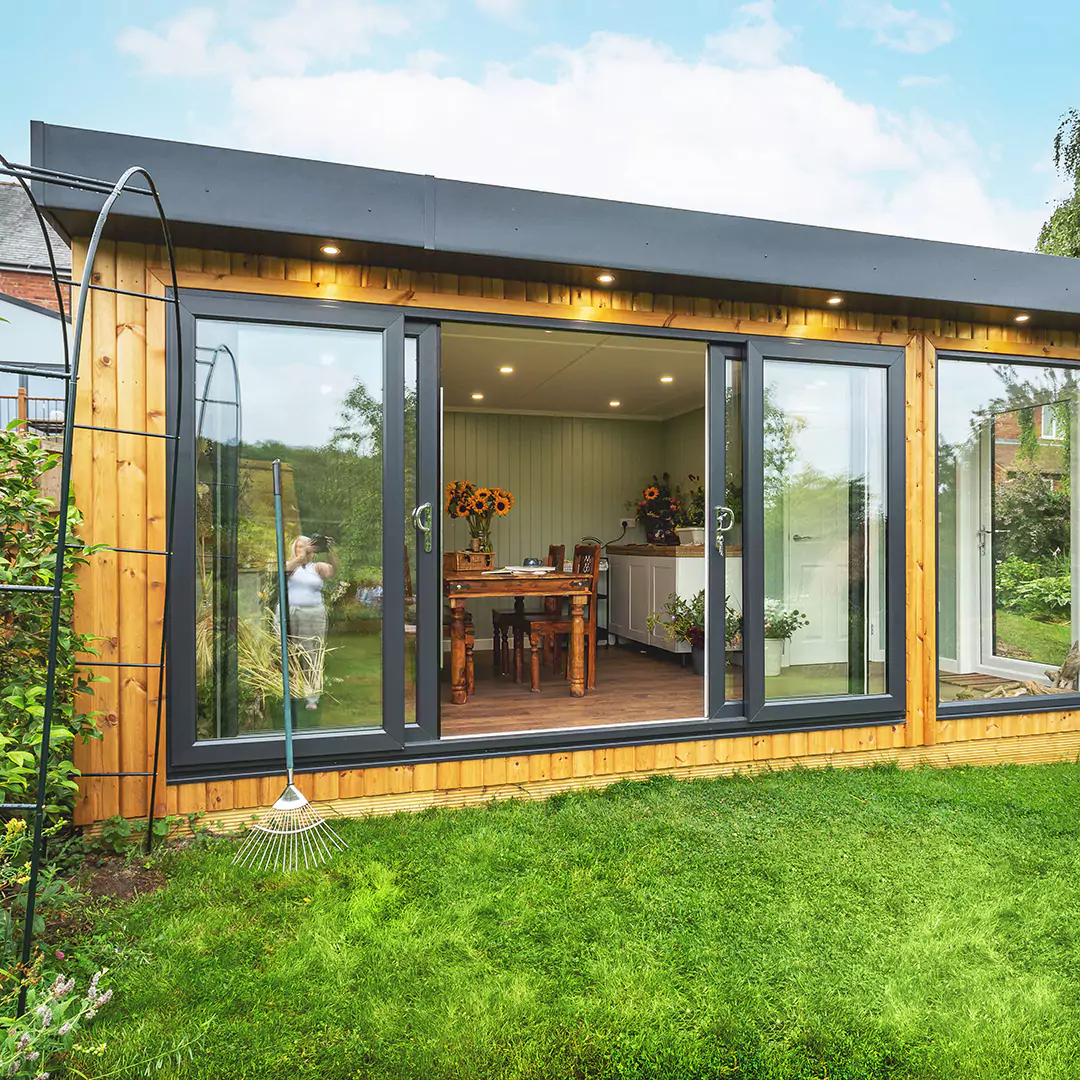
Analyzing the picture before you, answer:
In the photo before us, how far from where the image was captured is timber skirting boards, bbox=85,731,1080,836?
3240 mm

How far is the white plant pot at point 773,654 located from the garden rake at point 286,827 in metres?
2.29

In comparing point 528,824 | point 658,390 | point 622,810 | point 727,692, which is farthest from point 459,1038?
point 658,390

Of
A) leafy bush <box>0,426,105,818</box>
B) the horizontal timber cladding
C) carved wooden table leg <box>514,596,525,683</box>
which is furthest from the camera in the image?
carved wooden table leg <box>514,596,525,683</box>

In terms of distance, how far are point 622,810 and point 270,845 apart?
1517 mm

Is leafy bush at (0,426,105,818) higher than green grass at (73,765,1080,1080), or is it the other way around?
leafy bush at (0,426,105,818)

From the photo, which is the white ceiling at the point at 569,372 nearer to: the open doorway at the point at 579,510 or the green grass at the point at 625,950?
the open doorway at the point at 579,510

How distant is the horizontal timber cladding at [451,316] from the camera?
2.96m

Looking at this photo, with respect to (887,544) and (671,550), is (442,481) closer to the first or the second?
(887,544)

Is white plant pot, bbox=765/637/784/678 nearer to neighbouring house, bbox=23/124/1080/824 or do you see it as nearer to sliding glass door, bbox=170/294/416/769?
neighbouring house, bbox=23/124/1080/824

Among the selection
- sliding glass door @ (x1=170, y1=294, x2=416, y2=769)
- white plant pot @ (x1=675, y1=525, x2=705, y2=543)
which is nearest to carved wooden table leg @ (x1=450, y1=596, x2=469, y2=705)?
sliding glass door @ (x1=170, y1=294, x2=416, y2=769)

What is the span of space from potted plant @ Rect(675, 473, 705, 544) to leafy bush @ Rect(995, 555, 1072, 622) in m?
2.42

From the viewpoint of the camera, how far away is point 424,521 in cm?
333

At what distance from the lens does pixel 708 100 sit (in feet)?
47.0

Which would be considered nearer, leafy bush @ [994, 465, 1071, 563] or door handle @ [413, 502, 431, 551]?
door handle @ [413, 502, 431, 551]
